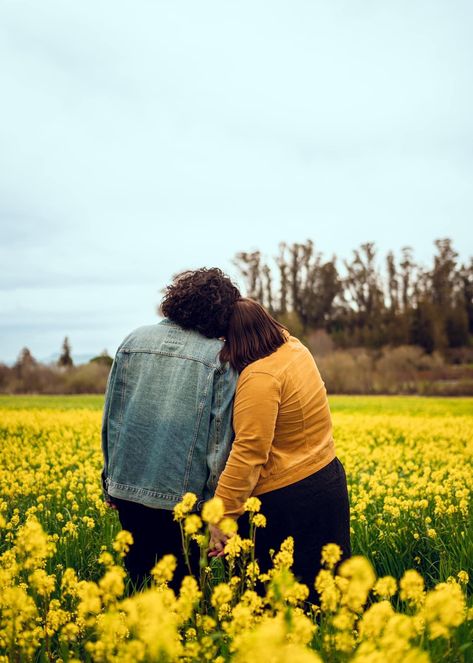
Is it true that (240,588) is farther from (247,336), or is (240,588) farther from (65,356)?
(65,356)

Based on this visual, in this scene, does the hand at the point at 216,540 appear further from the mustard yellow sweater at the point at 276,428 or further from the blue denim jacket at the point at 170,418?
the blue denim jacket at the point at 170,418

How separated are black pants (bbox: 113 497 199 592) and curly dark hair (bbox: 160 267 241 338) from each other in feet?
3.43

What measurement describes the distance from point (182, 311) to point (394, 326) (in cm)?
4718

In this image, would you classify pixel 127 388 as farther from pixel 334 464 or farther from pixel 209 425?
pixel 334 464

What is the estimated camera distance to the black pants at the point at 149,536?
319 cm

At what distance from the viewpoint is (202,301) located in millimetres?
3066

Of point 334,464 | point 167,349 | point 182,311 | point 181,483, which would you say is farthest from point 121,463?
Answer: point 334,464

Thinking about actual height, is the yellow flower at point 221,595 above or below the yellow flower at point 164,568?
below

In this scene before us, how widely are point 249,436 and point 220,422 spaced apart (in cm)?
22

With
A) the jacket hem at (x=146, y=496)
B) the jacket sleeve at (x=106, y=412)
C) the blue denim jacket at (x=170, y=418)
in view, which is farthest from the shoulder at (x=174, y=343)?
the jacket hem at (x=146, y=496)

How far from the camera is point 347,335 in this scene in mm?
51344

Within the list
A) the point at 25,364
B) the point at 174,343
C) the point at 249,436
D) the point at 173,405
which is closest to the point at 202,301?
the point at 174,343

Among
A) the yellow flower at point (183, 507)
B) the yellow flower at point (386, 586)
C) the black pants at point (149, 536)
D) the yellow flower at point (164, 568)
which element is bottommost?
the black pants at point (149, 536)

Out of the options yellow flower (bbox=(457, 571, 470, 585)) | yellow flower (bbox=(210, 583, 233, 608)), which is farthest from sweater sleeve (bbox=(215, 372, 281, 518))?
yellow flower (bbox=(457, 571, 470, 585))
